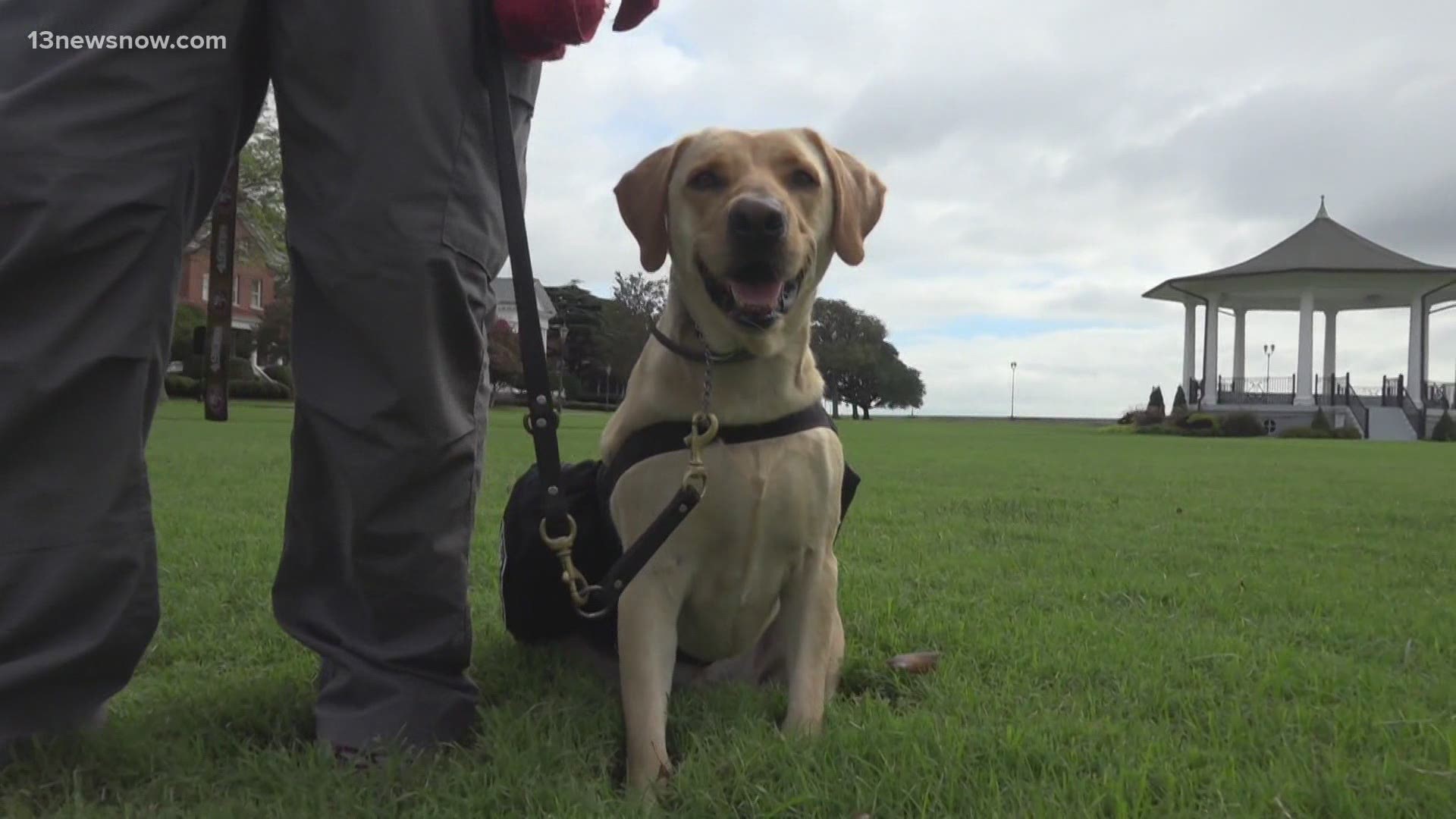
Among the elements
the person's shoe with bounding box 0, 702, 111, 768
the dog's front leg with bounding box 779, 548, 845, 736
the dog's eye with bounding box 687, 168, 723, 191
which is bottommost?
the person's shoe with bounding box 0, 702, 111, 768

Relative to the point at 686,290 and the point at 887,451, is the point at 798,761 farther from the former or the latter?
the point at 887,451

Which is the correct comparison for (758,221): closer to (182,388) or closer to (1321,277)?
(182,388)

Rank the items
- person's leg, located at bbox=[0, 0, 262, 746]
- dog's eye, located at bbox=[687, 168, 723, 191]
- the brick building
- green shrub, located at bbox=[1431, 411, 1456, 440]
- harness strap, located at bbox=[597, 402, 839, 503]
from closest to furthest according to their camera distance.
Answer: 1. person's leg, located at bbox=[0, 0, 262, 746]
2. harness strap, located at bbox=[597, 402, 839, 503]
3. dog's eye, located at bbox=[687, 168, 723, 191]
4. the brick building
5. green shrub, located at bbox=[1431, 411, 1456, 440]

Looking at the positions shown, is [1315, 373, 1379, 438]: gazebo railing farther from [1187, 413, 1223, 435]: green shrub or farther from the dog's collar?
the dog's collar

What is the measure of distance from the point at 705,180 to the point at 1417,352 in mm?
49664

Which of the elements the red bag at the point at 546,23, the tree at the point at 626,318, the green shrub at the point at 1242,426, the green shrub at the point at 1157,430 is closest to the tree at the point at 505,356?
the tree at the point at 626,318

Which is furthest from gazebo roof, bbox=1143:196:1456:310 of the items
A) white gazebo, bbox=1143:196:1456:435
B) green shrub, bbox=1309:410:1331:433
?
green shrub, bbox=1309:410:1331:433

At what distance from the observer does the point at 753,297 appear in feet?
7.80

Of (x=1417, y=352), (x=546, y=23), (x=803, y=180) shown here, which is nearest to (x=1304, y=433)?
(x=1417, y=352)

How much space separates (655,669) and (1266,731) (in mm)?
1333

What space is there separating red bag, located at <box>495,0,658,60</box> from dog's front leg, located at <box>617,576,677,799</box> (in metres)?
1.18

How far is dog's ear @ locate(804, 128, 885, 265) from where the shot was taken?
265 cm

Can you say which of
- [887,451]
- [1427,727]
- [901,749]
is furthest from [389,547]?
[887,451]

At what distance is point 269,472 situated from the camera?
8.53 meters
